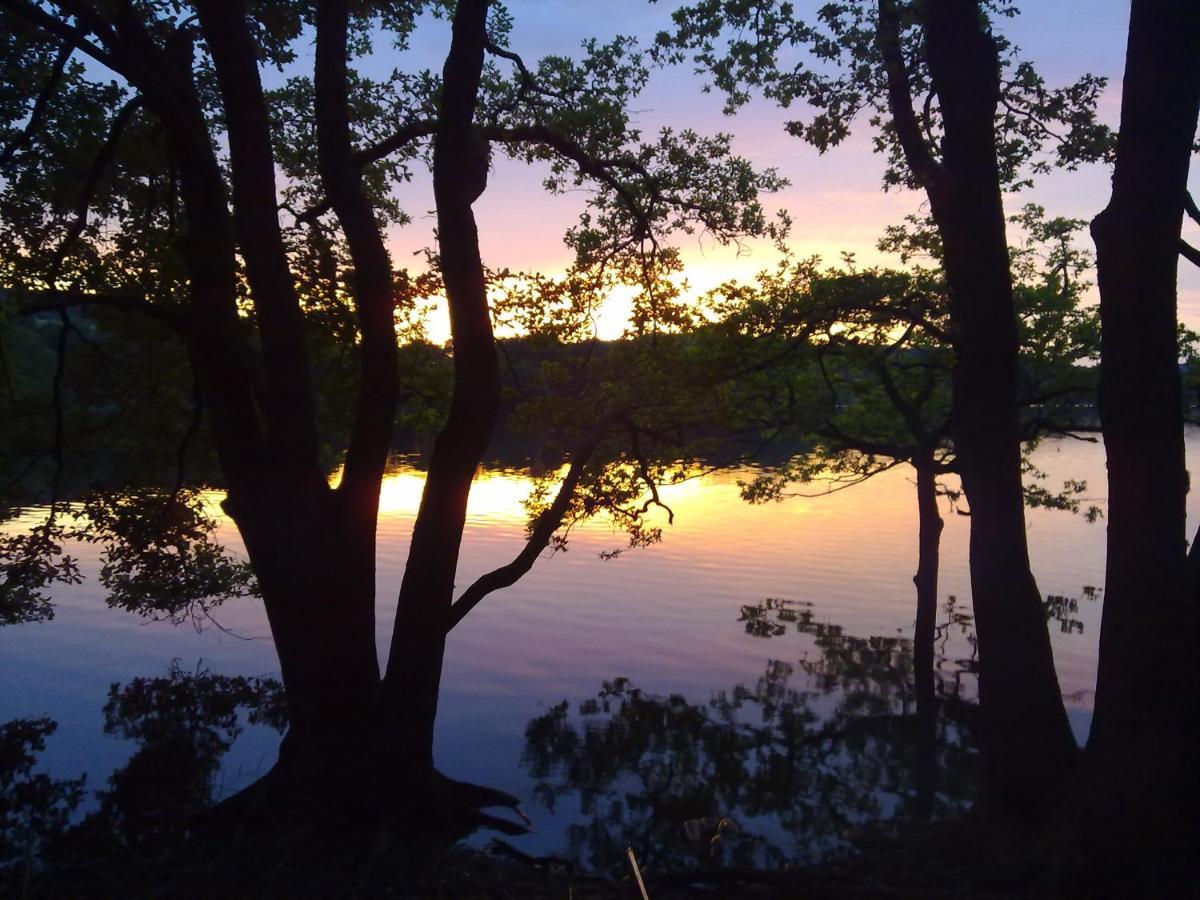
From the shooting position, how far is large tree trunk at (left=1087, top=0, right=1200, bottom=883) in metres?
5.27

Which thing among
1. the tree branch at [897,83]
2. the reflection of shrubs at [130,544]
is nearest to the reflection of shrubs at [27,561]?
the reflection of shrubs at [130,544]

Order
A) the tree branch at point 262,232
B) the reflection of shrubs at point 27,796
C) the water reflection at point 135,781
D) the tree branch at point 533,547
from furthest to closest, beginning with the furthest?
the reflection of shrubs at point 27,796, the tree branch at point 533,547, the water reflection at point 135,781, the tree branch at point 262,232

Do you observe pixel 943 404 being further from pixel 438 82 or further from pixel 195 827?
pixel 195 827

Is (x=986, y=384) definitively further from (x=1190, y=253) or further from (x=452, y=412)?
(x=452, y=412)

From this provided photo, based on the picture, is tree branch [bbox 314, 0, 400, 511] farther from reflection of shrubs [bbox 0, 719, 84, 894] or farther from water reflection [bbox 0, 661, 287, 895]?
reflection of shrubs [bbox 0, 719, 84, 894]

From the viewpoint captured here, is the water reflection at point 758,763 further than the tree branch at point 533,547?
Yes

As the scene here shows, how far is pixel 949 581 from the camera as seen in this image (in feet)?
107

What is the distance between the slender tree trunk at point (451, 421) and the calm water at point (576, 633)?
136 inches

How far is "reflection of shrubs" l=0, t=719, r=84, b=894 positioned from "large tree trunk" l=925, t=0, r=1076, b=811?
341 inches

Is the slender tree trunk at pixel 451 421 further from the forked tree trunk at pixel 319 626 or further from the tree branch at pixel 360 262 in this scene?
the tree branch at pixel 360 262

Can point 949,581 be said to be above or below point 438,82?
below

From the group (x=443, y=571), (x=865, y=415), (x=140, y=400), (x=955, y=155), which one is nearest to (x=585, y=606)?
(x=865, y=415)

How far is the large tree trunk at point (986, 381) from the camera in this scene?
7.60 meters

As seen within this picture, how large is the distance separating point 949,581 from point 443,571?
27.0 meters
